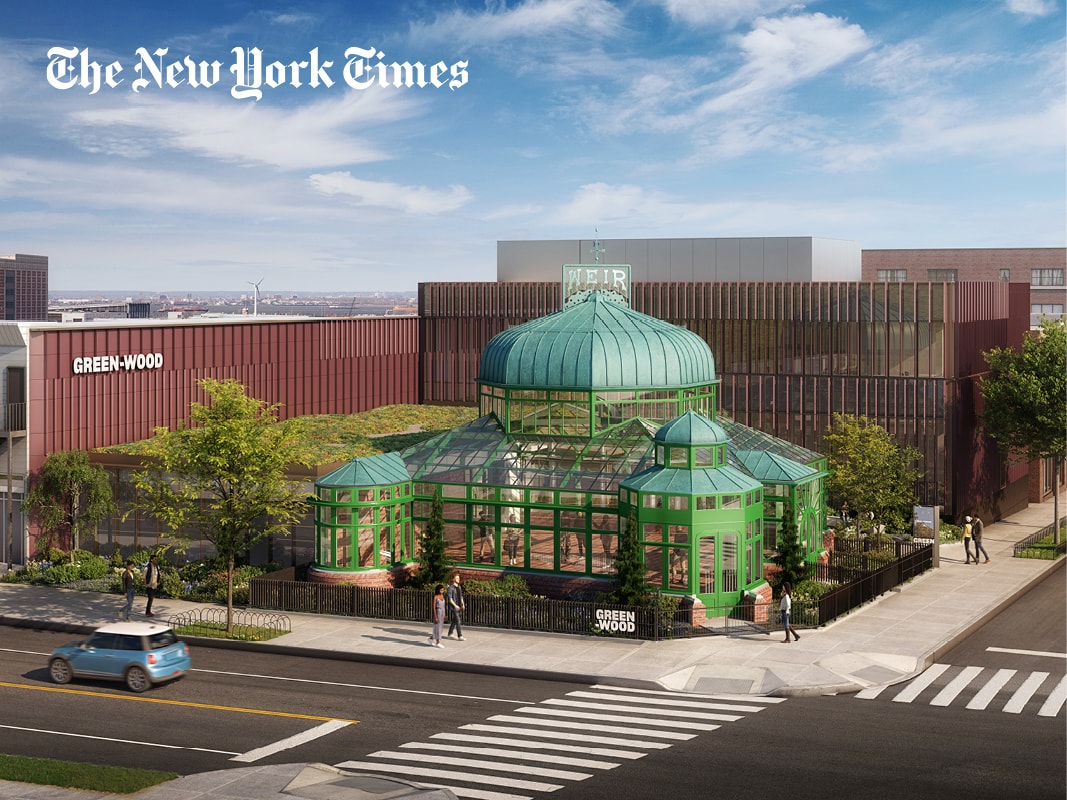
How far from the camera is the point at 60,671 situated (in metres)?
33.8

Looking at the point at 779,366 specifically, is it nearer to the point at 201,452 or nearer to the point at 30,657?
the point at 201,452

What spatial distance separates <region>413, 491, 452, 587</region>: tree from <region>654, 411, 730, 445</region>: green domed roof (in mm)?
7683

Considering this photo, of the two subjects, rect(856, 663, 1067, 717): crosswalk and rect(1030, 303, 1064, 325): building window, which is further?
rect(1030, 303, 1064, 325): building window

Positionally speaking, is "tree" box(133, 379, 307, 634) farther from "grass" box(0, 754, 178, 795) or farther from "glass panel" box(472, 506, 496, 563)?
"grass" box(0, 754, 178, 795)

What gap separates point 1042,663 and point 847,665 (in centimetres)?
596

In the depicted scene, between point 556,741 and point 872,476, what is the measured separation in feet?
95.7

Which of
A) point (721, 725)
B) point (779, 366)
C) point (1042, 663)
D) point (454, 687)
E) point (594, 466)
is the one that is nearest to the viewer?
point (721, 725)

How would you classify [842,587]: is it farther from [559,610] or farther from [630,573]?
[559,610]

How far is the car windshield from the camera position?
33.1m

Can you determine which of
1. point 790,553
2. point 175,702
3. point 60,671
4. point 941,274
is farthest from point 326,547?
point 941,274

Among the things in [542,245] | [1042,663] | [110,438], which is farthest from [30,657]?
[542,245]

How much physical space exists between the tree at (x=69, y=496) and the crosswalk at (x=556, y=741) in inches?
981

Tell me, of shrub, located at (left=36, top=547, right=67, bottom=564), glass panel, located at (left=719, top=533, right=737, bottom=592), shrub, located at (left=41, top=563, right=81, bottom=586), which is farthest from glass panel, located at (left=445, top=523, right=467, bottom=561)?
shrub, located at (left=36, top=547, right=67, bottom=564)

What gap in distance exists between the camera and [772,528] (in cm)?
4756
